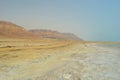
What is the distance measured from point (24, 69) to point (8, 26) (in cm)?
11280

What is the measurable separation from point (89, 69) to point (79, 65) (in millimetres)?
1161

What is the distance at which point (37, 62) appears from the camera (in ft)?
52.2

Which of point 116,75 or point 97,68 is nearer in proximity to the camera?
point 116,75

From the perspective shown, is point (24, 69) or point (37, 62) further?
point (37, 62)

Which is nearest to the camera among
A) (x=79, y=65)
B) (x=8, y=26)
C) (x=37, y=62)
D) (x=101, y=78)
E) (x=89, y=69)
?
(x=101, y=78)

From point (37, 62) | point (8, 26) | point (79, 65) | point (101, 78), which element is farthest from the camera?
point (8, 26)

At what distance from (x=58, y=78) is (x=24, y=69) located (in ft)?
10.3

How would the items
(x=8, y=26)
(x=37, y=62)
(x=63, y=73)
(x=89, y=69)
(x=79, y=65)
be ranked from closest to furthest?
(x=63, y=73), (x=89, y=69), (x=79, y=65), (x=37, y=62), (x=8, y=26)

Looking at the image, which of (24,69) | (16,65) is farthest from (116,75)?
(16,65)

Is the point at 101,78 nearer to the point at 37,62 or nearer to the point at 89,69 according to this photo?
the point at 89,69

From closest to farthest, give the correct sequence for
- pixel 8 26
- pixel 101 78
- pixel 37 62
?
1. pixel 101 78
2. pixel 37 62
3. pixel 8 26

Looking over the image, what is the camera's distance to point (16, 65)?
1479 cm

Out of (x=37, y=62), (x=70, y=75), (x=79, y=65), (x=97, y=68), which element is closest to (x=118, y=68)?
(x=97, y=68)

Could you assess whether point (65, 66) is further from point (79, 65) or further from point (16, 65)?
point (16, 65)
